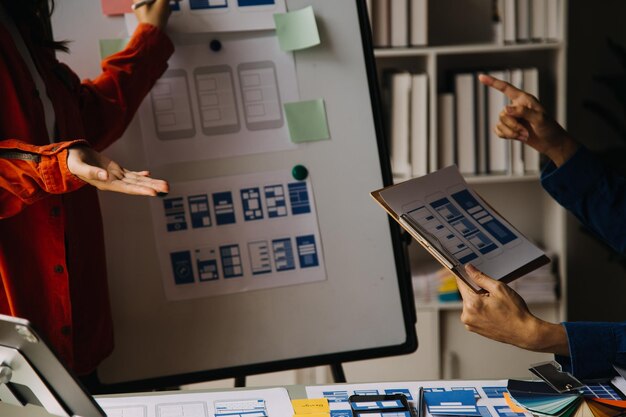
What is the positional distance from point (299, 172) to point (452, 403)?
0.66 metres

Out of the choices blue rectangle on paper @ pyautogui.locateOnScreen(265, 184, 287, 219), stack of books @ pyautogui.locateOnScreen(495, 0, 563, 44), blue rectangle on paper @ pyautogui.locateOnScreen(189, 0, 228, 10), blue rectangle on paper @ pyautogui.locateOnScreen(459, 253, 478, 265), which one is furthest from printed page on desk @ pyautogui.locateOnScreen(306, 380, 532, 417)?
stack of books @ pyautogui.locateOnScreen(495, 0, 563, 44)

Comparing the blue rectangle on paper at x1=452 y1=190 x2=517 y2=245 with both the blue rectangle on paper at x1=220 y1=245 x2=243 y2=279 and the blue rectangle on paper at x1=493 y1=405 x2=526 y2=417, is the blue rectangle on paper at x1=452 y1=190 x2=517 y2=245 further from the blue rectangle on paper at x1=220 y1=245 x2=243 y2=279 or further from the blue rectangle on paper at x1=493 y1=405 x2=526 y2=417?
the blue rectangle on paper at x1=220 y1=245 x2=243 y2=279

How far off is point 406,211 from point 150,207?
0.64m

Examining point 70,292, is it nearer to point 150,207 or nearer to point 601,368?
point 150,207

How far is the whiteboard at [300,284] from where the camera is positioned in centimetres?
171

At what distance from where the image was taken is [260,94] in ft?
5.69

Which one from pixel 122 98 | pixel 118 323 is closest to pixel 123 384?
pixel 118 323

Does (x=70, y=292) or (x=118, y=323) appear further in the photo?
(x=118, y=323)

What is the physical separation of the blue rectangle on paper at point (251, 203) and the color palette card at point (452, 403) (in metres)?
0.60

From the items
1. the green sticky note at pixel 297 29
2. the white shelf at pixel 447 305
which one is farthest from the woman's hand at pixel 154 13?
the white shelf at pixel 447 305

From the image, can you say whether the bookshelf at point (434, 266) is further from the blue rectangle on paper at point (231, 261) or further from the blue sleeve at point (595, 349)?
the blue sleeve at point (595, 349)

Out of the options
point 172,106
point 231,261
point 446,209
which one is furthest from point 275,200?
point 446,209

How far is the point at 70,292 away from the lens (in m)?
1.51

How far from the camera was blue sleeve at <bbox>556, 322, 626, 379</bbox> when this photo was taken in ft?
4.50
